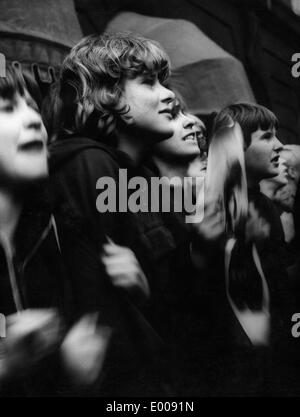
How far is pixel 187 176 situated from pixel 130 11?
1.19 metres

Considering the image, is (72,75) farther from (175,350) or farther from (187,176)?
(175,350)

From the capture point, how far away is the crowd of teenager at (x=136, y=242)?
4.40 m

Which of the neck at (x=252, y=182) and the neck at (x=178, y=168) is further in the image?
the neck at (x=252, y=182)

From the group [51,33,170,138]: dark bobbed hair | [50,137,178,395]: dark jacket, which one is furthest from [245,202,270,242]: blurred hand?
[51,33,170,138]: dark bobbed hair

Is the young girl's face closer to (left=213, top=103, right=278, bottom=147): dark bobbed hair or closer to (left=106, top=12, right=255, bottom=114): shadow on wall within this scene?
(left=106, top=12, right=255, bottom=114): shadow on wall

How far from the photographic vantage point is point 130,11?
15.5 ft

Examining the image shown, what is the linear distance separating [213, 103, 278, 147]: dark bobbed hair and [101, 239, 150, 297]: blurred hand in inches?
44.9

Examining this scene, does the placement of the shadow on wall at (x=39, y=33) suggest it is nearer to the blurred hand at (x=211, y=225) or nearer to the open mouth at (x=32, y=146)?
the open mouth at (x=32, y=146)

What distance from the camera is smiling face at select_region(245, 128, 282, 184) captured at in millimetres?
4926

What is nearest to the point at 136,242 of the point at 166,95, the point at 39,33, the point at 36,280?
the point at 36,280

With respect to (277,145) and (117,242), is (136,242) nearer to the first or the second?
(117,242)

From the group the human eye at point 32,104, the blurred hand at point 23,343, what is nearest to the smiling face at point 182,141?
the human eye at point 32,104

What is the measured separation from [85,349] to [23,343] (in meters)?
0.39

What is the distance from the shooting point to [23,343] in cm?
436
